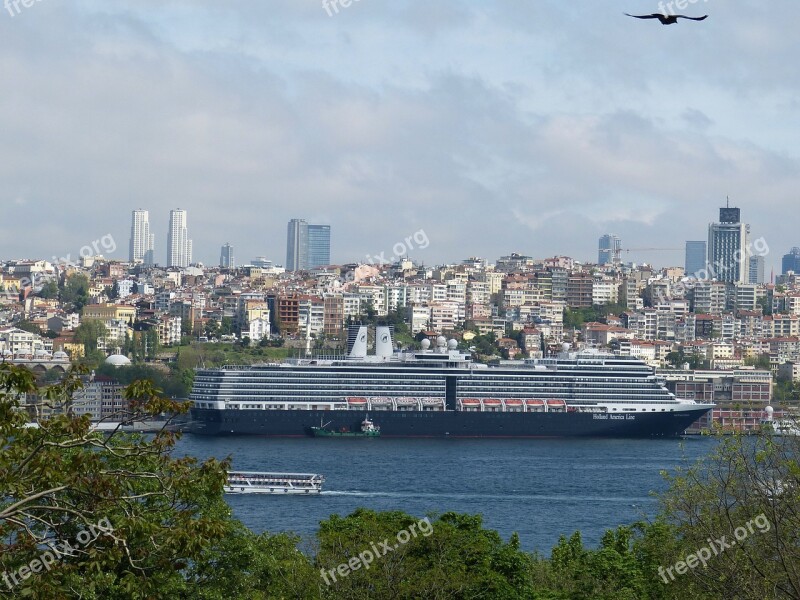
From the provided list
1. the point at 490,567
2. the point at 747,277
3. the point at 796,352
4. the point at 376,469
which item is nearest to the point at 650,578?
the point at 490,567

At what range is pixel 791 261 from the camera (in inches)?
7205

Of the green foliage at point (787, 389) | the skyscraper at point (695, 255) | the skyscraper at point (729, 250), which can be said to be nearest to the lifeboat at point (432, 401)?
the green foliage at point (787, 389)

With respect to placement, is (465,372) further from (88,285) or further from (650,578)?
(88,285)

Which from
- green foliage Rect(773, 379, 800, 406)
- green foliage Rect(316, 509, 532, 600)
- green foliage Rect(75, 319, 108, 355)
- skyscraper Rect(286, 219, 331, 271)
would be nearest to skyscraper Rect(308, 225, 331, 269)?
skyscraper Rect(286, 219, 331, 271)

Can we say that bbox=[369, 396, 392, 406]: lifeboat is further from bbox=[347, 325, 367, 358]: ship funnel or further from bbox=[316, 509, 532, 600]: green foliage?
bbox=[316, 509, 532, 600]: green foliage

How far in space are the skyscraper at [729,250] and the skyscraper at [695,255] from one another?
54.0ft

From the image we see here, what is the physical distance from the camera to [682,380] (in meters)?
74.7

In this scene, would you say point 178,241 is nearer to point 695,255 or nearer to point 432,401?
point 695,255

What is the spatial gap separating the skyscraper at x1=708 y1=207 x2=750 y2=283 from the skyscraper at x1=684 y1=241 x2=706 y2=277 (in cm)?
1647

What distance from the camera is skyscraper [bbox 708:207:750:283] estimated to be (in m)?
152

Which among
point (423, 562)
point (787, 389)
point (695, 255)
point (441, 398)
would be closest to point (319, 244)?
point (695, 255)

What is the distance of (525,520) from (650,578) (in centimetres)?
1664

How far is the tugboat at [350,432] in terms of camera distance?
199ft

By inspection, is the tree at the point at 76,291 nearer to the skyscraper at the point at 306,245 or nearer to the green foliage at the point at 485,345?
the green foliage at the point at 485,345
